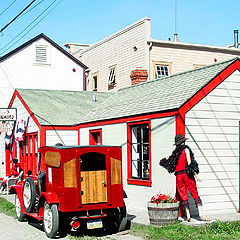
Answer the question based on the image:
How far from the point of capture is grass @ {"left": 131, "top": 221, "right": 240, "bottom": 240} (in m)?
9.14

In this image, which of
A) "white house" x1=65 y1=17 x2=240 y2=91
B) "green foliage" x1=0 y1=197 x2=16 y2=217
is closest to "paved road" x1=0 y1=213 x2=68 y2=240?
"green foliage" x1=0 y1=197 x2=16 y2=217

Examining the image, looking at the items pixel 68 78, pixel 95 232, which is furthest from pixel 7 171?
pixel 95 232

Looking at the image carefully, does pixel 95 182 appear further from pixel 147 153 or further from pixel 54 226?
pixel 147 153

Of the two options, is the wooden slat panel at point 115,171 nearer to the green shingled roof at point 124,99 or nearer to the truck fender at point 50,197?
the truck fender at point 50,197

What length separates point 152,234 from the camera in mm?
9656

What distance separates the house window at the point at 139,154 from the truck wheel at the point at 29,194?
3508mm

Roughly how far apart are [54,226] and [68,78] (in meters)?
23.1

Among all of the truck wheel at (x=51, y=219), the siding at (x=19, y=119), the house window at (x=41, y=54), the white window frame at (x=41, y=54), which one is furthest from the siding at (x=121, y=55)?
the truck wheel at (x=51, y=219)

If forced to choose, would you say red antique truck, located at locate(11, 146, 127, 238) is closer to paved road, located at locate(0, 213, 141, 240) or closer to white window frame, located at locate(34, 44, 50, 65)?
paved road, located at locate(0, 213, 141, 240)

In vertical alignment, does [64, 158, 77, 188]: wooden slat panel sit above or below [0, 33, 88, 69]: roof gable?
below

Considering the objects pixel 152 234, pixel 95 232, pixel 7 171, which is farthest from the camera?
pixel 7 171

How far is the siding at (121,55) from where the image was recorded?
85.5ft

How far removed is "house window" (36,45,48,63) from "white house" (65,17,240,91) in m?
3.62

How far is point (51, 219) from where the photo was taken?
10.0 meters
